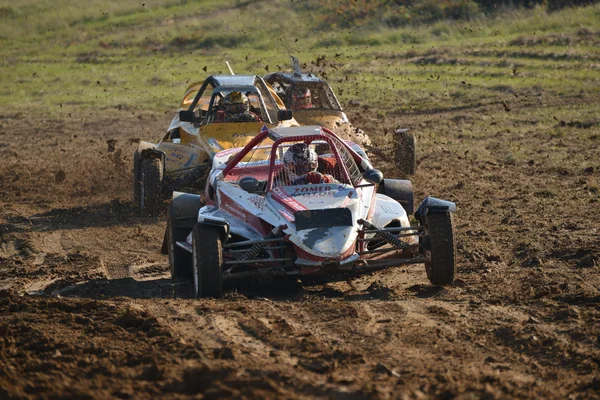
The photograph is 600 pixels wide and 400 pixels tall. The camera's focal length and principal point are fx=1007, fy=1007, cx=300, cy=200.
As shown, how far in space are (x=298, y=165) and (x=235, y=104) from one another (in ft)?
15.8

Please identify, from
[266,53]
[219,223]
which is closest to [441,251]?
[219,223]

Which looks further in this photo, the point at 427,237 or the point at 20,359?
the point at 427,237

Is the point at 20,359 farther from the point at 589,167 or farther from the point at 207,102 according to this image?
the point at 589,167

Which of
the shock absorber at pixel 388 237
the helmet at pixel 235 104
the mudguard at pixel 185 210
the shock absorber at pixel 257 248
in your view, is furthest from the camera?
the helmet at pixel 235 104

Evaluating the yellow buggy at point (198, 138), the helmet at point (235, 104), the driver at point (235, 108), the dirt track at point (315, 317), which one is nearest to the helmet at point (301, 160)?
the dirt track at point (315, 317)

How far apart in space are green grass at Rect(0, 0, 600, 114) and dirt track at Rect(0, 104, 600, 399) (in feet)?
28.2

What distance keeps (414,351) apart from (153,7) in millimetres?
41871

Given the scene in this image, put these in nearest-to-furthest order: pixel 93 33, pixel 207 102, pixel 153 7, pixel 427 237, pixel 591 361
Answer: pixel 591 361, pixel 427 237, pixel 207 102, pixel 93 33, pixel 153 7

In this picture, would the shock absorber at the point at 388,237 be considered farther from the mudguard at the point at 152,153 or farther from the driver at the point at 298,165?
the mudguard at the point at 152,153

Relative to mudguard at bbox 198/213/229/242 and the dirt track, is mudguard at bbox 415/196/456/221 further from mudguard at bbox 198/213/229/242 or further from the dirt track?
mudguard at bbox 198/213/229/242

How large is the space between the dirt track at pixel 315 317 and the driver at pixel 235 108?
204 cm

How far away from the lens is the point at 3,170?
58.1 ft

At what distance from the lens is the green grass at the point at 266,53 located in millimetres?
26859

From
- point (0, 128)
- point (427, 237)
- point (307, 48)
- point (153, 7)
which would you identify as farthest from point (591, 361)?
point (153, 7)
